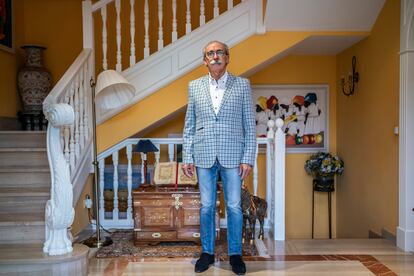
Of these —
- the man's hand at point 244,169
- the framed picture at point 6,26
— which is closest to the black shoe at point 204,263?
the man's hand at point 244,169

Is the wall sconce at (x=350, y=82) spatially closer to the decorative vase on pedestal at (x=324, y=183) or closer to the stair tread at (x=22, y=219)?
the decorative vase on pedestal at (x=324, y=183)

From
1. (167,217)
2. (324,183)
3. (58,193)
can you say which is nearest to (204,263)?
(167,217)

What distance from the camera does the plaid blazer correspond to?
260 cm

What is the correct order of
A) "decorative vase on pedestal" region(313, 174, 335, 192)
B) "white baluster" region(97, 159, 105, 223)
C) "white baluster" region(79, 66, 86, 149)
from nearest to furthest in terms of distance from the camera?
"white baluster" region(79, 66, 86, 149)
"white baluster" region(97, 159, 105, 223)
"decorative vase on pedestal" region(313, 174, 335, 192)

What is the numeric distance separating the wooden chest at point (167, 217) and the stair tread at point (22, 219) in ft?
2.52

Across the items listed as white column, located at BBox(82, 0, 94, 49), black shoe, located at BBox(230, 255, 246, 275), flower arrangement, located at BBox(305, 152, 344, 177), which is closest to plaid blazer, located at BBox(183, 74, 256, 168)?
black shoe, located at BBox(230, 255, 246, 275)

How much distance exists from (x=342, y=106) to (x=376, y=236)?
5.85 ft

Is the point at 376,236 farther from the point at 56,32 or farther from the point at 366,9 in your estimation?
the point at 56,32

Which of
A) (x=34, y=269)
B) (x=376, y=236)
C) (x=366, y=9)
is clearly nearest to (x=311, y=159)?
(x=376, y=236)

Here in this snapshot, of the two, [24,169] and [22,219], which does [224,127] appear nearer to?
[22,219]

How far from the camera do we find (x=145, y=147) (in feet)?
12.4

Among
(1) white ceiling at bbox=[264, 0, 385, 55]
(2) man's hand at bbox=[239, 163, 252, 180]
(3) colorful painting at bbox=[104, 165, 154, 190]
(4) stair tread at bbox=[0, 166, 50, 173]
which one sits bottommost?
(3) colorful painting at bbox=[104, 165, 154, 190]

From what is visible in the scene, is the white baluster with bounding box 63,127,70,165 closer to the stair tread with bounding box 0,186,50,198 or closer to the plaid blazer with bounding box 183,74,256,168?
the stair tread with bounding box 0,186,50,198

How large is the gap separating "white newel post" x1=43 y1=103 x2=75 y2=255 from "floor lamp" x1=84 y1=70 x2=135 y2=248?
→ 67cm
